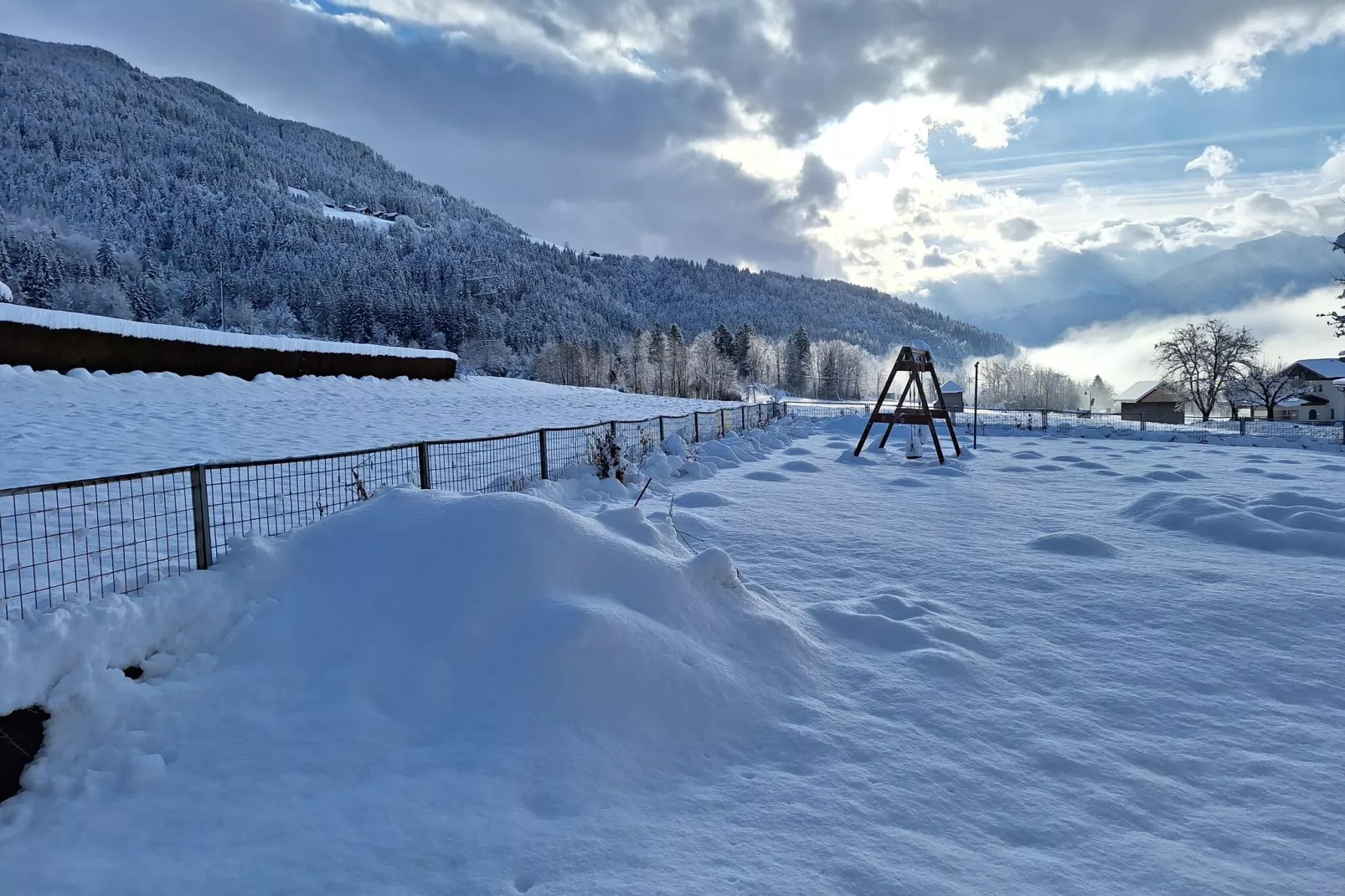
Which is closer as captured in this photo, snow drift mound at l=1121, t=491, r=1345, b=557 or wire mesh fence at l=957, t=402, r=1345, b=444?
snow drift mound at l=1121, t=491, r=1345, b=557

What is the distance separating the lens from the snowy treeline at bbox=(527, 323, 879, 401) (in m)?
76.1

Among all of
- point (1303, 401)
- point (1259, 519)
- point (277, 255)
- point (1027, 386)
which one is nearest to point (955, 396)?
point (1303, 401)

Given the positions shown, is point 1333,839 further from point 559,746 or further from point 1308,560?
point 1308,560

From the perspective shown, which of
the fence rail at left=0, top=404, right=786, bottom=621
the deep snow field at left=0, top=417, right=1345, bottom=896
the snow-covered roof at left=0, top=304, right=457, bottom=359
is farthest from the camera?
the snow-covered roof at left=0, top=304, right=457, bottom=359

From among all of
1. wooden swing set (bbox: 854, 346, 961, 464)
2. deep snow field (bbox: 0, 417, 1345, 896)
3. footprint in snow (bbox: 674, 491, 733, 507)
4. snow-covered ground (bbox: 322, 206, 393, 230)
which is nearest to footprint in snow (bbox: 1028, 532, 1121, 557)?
→ deep snow field (bbox: 0, 417, 1345, 896)

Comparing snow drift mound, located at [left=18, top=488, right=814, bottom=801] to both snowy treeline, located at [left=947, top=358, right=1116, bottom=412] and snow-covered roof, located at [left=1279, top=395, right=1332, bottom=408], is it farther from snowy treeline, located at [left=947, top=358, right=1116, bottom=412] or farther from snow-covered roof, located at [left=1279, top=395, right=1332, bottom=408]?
→ snowy treeline, located at [left=947, top=358, right=1116, bottom=412]

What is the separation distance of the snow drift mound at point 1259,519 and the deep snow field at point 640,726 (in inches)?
70.3

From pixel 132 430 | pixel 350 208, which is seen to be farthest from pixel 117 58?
pixel 132 430

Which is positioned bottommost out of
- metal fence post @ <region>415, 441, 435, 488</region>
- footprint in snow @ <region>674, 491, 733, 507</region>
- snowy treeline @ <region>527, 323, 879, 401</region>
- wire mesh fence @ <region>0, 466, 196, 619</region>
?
footprint in snow @ <region>674, 491, 733, 507</region>

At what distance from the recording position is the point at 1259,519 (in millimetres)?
7637

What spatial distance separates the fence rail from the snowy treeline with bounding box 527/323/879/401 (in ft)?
185

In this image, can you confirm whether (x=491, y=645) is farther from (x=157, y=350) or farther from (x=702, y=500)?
(x=157, y=350)

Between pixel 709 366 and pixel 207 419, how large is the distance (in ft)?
226

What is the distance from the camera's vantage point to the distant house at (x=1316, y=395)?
49.9 m
